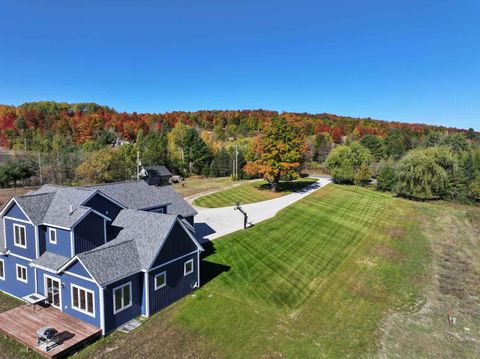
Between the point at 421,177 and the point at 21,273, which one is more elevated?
the point at 421,177

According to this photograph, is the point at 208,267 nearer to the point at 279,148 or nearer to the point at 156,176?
the point at 279,148

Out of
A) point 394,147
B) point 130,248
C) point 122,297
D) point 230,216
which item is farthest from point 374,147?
point 122,297

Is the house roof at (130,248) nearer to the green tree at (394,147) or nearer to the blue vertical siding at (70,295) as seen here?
the blue vertical siding at (70,295)

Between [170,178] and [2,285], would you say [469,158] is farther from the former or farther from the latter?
[2,285]

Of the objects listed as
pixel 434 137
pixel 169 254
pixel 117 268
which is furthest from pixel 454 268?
pixel 434 137

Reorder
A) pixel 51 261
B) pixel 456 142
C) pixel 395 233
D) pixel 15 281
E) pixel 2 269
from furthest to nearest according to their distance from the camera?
pixel 456 142 → pixel 395 233 → pixel 2 269 → pixel 15 281 → pixel 51 261

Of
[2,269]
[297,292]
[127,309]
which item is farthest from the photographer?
[297,292]

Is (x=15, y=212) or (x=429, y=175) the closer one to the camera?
(x=15, y=212)
